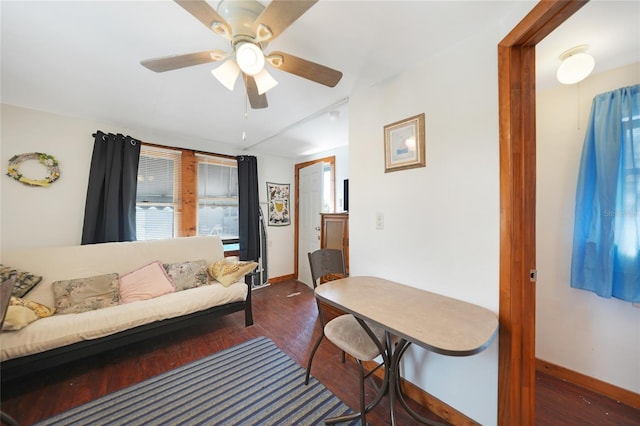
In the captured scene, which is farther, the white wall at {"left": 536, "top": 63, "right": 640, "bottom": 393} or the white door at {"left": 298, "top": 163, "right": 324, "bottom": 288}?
the white door at {"left": 298, "top": 163, "right": 324, "bottom": 288}

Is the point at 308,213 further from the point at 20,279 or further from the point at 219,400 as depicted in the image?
the point at 20,279

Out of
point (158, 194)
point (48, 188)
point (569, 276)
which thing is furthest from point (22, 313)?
point (569, 276)

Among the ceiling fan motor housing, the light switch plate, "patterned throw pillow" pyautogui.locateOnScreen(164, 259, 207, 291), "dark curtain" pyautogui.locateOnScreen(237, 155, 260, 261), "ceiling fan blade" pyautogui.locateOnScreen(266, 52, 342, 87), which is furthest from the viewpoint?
"dark curtain" pyautogui.locateOnScreen(237, 155, 260, 261)

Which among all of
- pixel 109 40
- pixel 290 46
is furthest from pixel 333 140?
pixel 109 40

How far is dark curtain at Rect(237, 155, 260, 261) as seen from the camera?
3438 millimetres

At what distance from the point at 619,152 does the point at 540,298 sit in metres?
1.12

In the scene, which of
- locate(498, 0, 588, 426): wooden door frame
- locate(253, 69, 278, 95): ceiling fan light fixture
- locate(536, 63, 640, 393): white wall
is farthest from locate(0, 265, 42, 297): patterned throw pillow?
locate(536, 63, 640, 393): white wall

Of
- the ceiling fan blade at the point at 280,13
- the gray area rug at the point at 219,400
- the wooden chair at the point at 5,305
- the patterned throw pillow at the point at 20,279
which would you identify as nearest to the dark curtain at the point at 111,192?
the patterned throw pillow at the point at 20,279

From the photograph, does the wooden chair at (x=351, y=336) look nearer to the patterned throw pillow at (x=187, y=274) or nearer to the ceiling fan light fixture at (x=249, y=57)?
the ceiling fan light fixture at (x=249, y=57)

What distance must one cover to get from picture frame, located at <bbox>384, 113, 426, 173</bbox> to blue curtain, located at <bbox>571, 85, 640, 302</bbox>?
3.77ft

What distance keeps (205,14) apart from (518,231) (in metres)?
1.70

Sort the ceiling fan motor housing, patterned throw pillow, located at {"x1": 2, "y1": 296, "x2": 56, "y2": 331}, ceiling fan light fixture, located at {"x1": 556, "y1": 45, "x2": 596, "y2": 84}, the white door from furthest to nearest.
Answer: the white door, patterned throw pillow, located at {"x1": 2, "y1": 296, "x2": 56, "y2": 331}, ceiling fan light fixture, located at {"x1": 556, "y1": 45, "x2": 596, "y2": 84}, the ceiling fan motor housing

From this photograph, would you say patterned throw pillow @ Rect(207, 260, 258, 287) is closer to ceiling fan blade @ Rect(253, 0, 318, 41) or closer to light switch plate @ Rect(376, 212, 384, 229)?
light switch plate @ Rect(376, 212, 384, 229)

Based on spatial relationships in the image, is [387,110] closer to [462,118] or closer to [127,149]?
[462,118]
